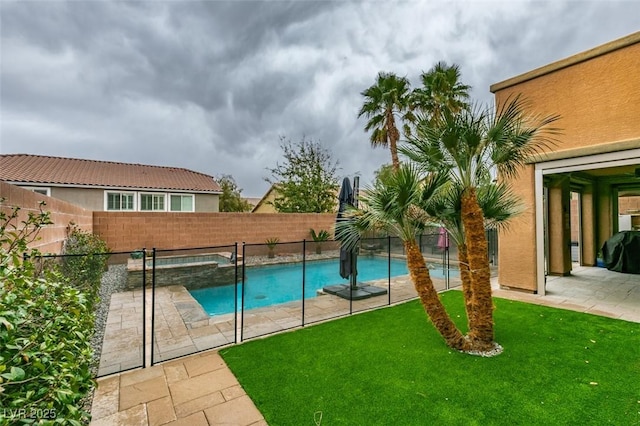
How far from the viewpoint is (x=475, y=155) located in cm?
381

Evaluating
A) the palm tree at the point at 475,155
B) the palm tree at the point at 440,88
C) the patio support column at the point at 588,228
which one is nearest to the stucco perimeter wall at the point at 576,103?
the palm tree at the point at 475,155

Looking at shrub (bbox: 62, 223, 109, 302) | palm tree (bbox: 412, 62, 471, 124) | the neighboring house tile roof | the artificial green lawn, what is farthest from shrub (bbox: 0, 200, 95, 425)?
the neighboring house tile roof

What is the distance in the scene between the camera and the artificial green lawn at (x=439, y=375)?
2766 millimetres

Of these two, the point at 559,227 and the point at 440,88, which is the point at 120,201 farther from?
the point at 559,227

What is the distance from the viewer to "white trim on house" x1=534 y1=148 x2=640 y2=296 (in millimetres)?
5684

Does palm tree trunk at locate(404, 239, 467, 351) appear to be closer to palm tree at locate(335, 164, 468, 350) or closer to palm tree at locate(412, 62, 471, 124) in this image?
palm tree at locate(335, 164, 468, 350)

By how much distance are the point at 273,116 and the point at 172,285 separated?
14346 millimetres

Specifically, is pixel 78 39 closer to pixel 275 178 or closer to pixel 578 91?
pixel 578 91

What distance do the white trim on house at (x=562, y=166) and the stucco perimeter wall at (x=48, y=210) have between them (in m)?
8.24

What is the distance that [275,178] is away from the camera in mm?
21594

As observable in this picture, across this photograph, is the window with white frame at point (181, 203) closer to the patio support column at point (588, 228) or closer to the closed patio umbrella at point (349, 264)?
the closed patio umbrella at point (349, 264)

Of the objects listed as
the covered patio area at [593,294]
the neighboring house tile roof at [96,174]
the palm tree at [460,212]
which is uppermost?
the neighboring house tile roof at [96,174]

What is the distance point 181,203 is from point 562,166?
57.2 feet

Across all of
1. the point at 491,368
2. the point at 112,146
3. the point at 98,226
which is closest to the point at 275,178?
the point at 112,146
